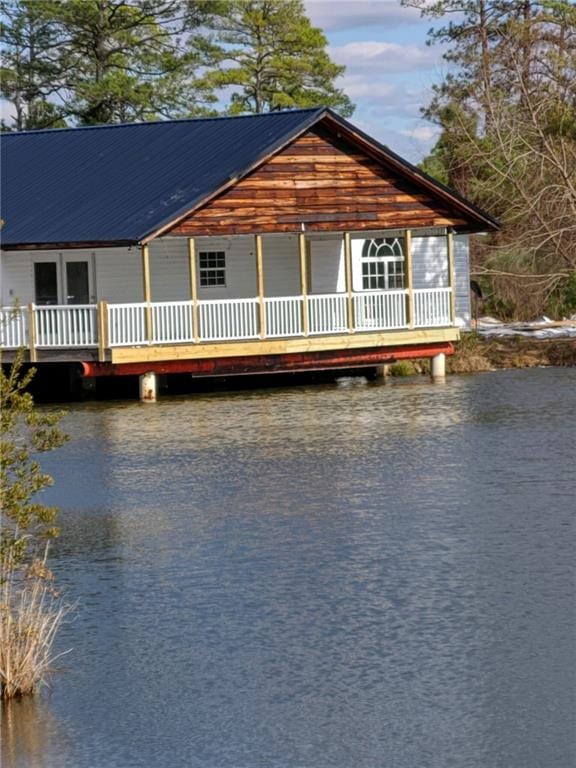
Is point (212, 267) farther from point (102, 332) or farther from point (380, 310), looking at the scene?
point (102, 332)

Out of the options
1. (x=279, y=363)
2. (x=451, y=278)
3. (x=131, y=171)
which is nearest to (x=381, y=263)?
(x=451, y=278)

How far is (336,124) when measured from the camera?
115 ft

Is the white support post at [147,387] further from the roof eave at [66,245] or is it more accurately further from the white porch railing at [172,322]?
the roof eave at [66,245]

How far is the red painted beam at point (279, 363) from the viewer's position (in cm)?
3200

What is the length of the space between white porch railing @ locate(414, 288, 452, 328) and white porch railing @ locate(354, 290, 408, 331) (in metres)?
0.39

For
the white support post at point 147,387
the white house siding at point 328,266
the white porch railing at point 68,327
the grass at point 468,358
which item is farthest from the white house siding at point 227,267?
the white support post at point 147,387

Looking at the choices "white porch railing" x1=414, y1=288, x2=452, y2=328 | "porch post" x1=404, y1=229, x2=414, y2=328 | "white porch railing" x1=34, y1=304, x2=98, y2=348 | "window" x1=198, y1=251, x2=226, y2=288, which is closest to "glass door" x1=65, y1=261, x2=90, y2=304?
"window" x1=198, y1=251, x2=226, y2=288

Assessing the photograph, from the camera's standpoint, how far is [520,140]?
1875 inches

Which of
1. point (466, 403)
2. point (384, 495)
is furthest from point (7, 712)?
point (466, 403)

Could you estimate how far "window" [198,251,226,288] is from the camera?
37344mm

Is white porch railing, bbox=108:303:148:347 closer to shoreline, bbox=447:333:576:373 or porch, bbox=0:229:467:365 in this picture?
porch, bbox=0:229:467:365

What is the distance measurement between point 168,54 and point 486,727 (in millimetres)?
52897

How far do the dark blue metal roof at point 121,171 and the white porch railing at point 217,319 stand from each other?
1.58m

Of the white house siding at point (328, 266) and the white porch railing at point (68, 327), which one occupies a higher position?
the white house siding at point (328, 266)
